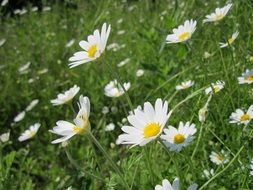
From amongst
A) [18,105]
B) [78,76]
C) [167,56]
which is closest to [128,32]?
[78,76]

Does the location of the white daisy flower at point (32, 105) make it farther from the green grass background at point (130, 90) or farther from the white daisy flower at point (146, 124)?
the white daisy flower at point (146, 124)

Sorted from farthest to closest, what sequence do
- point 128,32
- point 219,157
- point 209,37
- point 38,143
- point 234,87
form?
1. point 128,32
2. point 38,143
3. point 209,37
4. point 234,87
5. point 219,157

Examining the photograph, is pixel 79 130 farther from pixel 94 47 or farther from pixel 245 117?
pixel 245 117

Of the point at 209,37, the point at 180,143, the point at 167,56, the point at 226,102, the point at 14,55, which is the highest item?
the point at 180,143

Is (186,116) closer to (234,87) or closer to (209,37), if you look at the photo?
(234,87)

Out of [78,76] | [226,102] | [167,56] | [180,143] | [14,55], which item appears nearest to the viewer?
[180,143]

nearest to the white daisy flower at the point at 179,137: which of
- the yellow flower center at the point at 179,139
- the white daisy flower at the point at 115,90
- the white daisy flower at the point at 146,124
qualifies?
the yellow flower center at the point at 179,139

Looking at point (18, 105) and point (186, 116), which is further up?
point (186, 116)

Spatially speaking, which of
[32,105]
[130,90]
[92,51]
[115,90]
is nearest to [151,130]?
[92,51]
